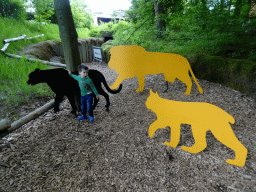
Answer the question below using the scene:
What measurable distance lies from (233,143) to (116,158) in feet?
5.23

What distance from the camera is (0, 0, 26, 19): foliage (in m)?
7.81

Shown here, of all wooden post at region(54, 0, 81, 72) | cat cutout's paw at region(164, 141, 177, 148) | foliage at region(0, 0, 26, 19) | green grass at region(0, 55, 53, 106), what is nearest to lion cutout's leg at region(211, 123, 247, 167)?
cat cutout's paw at region(164, 141, 177, 148)

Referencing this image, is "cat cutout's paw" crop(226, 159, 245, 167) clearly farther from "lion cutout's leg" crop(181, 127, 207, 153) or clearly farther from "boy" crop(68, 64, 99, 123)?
"boy" crop(68, 64, 99, 123)

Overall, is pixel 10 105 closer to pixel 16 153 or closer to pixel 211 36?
pixel 16 153

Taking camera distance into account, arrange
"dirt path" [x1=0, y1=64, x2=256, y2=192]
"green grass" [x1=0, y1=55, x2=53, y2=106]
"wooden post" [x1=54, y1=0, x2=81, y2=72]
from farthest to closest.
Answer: "green grass" [x1=0, y1=55, x2=53, y2=106] < "wooden post" [x1=54, y1=0, x2=81, y2=72] < "dirt path" [x1=0, y1=64, x2=256, y2=192]

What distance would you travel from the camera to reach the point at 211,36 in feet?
13.4

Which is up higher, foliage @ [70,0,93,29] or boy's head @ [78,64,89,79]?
foliage @ [70,0,93,29]

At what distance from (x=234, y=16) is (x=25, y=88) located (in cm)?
534

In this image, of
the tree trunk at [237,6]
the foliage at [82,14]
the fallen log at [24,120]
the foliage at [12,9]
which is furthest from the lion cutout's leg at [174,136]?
the foliage at [82,14]

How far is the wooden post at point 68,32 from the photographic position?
2.46 m

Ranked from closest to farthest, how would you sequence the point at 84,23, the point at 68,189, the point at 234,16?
the point at 68,189
the point at 234,16
the point at 84,23

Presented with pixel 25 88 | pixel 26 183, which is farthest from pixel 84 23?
pixel 26 183

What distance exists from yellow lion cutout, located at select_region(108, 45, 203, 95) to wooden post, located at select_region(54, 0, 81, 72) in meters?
1.00

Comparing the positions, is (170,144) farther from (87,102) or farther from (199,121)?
(87,102)
